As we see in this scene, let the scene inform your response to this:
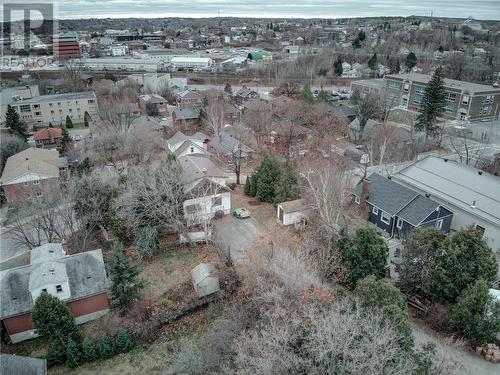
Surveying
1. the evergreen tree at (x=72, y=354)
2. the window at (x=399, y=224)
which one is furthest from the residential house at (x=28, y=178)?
the window at (x=399, y=224)

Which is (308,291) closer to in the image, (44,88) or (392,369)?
(392,369)

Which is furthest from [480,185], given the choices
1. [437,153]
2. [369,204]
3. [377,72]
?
[377,72]

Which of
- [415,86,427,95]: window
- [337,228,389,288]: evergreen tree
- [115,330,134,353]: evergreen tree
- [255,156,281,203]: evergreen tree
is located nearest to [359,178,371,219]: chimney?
[255,156,281,203]: evergreen tree

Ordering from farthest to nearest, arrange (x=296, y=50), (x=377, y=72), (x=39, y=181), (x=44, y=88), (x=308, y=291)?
(x=296, y=50) < (x=377, y=72) < (x=44, y=88) < (x=39, y=181) < (x=308, y=291)

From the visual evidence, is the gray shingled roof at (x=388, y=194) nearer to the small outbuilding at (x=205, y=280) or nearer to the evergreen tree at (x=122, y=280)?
the small outbuilding at (x=205, y=280)

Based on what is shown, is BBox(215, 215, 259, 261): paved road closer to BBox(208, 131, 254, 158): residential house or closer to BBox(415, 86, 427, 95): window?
BBox(208, 131, 254, 158): residential house

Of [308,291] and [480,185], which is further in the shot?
[480,185]
